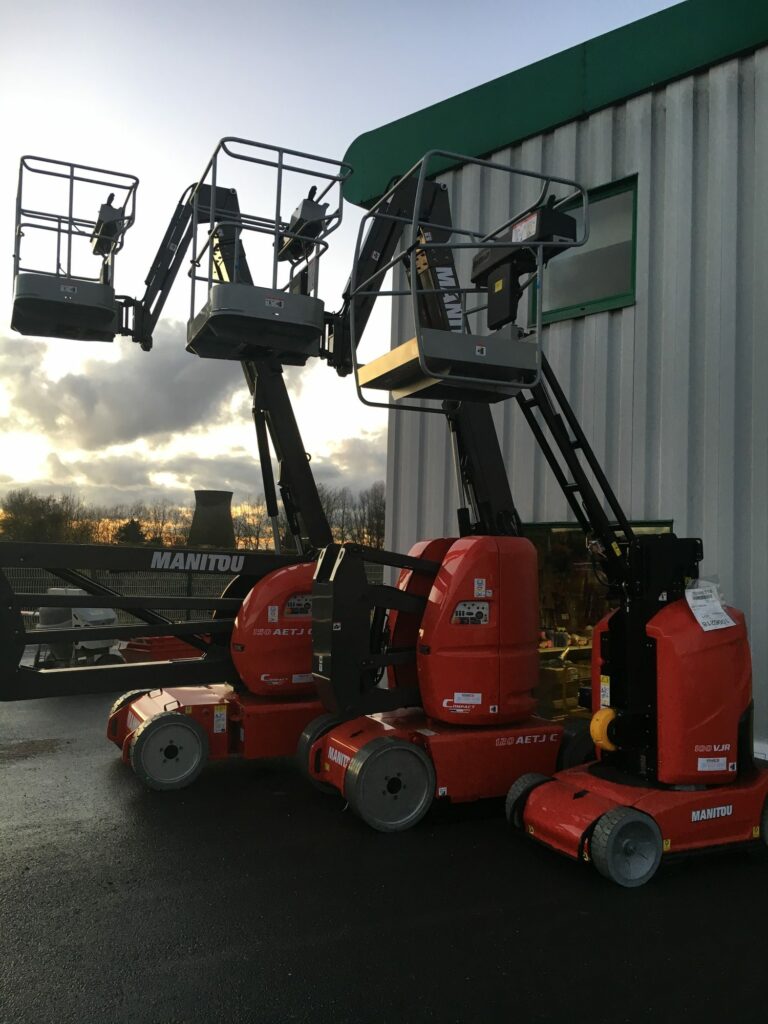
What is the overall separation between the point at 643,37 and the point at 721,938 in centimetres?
839

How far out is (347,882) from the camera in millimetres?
4707

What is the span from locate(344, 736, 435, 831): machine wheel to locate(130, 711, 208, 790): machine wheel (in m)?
1.56

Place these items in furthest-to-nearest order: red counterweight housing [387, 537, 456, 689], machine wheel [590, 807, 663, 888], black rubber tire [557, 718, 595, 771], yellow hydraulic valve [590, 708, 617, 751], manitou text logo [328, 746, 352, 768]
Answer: red counterweight housing [387, 537, 456, 689] → black rubber tire [557, 718, 595, 771] → manitou text logo [328, 746, 352, 768] → yellow hydraulic valve [590, 708, 617, 751] → machine wheel [590, 807, 663, 888]

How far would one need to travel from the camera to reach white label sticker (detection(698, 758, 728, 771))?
5.07 metres

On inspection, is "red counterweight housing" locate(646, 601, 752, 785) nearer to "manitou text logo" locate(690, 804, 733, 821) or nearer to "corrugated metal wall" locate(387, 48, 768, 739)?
"manitou text logo" locate(690, 804, 733, 821)

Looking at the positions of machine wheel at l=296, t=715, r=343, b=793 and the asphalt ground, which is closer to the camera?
the asphalt ground

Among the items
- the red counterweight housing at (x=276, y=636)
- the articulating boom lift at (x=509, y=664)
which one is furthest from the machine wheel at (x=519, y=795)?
the red counterweight housing at (x=276, y=636)

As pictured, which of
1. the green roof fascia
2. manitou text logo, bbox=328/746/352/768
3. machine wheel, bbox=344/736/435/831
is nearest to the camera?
machine wheel, bbox=344/736/435/831

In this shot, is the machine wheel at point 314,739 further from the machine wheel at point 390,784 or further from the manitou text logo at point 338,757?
the machine wheel at point 390,784

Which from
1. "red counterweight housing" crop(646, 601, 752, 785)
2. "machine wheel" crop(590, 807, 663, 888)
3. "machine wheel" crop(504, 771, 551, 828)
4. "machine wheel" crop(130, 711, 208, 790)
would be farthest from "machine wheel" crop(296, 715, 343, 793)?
"red counterweight housing" crop(646, 601, 752, 785)

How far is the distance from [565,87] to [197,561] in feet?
21.9

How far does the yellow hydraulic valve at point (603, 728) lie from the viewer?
5215mm

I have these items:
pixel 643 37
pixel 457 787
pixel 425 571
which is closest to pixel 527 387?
pixel 425 571

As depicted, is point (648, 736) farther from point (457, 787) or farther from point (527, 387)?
point (527, 387)
